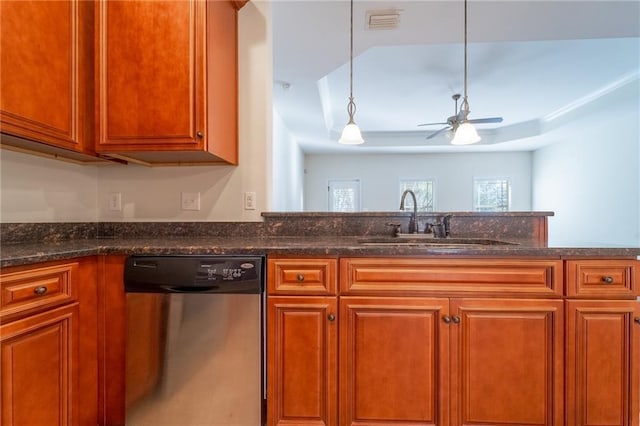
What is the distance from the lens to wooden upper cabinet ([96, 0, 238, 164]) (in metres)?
1.49

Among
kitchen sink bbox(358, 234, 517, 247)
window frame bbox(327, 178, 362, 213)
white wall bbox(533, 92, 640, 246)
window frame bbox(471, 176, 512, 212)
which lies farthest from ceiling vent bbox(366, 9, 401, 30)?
window frame bbox(471, 176, 512, 212)

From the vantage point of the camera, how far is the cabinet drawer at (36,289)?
1.04 meters

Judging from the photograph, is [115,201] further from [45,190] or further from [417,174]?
[417,174]

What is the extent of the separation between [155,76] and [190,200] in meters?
0.68

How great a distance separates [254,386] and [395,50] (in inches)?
120

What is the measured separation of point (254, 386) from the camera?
1.31 metres

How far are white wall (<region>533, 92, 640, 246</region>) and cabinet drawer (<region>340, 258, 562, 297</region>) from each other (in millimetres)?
2943

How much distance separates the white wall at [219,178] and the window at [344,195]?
556cm

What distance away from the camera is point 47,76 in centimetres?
136

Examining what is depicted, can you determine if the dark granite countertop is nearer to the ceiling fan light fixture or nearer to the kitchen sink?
the kitchen sink

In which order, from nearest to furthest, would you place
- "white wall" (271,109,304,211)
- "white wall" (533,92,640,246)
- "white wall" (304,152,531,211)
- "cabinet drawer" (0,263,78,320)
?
"cabinet drawer" (0,263,78,320), "white wall" (533,92,640,246), "white wall" (271,109,304,211), "white wall" (304,152,531,211)

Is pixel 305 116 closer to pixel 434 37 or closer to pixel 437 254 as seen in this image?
pixel 434 37

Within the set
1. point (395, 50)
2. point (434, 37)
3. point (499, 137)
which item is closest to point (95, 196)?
point (434, 37)

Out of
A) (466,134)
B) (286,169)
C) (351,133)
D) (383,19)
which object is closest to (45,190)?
(351,133)
